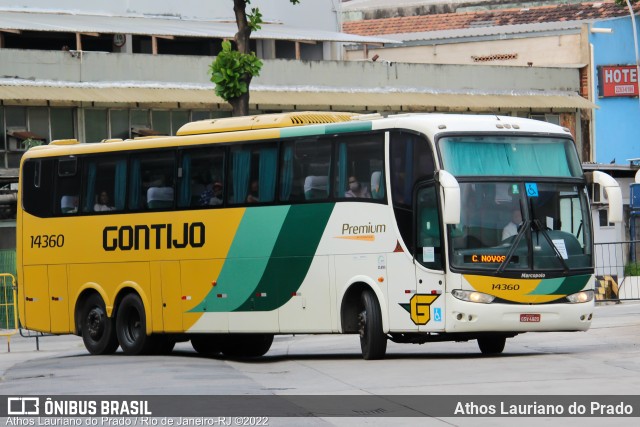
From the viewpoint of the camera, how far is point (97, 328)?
25.2 m

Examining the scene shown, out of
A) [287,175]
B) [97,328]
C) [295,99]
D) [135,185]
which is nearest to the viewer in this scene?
[287,175]

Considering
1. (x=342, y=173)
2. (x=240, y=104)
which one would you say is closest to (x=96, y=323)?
(x=342, y=173)

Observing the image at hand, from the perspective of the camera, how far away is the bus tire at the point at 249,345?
24.7 metres

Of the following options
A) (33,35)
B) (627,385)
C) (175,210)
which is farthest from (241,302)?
(33,35)

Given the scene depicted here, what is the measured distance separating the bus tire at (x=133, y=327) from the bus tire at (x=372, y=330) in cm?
491

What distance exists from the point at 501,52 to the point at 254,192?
1740 inches

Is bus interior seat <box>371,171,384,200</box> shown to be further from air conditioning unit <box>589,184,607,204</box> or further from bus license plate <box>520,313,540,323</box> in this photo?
air conditioning unit <box>589,184,607,204</box>

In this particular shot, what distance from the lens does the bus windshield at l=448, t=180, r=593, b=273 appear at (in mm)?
19922

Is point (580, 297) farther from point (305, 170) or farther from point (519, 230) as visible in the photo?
point (305, 170)

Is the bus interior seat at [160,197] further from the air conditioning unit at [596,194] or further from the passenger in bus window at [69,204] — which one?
the air conditioning unit at [596,194]

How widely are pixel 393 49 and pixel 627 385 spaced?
178 feet

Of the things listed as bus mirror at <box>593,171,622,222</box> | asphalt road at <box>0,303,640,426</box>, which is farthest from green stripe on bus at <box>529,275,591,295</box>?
bus mirror at <box>593,171,622,222</box>

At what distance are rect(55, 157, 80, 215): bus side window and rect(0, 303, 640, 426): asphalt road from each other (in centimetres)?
268

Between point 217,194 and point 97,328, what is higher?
point 217,194
